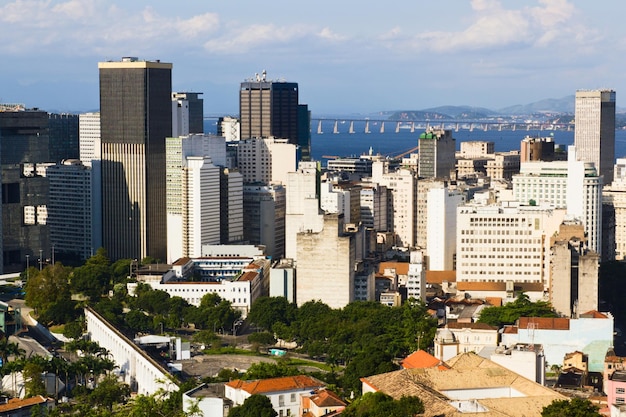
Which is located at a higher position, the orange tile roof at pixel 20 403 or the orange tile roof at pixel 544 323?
the orange tile roof at pixel 544 323

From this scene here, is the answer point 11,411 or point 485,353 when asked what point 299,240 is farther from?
point 11,411

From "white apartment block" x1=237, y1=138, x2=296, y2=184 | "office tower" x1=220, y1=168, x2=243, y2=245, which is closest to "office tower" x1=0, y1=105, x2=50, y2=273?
"office tower" x1=220, y1=168, x2=243, y2=245

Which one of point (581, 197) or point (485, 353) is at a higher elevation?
point (581, 197)

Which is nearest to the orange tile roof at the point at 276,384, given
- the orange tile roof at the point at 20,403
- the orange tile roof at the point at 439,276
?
the orange tile roof at the point at 20,403

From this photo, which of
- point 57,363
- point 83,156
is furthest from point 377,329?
point 83,156

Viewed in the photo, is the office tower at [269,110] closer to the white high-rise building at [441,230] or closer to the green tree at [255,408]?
the white high-rise building at [441,230]

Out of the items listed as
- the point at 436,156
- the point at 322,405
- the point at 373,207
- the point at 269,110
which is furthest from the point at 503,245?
the point at 269,110
